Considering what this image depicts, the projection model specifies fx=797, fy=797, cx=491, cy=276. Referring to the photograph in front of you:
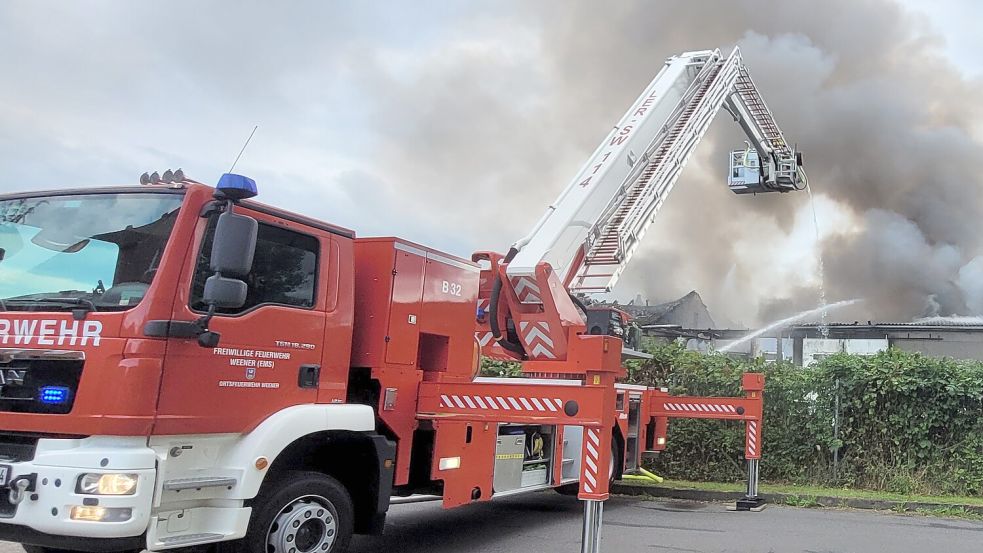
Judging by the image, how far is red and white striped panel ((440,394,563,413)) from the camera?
5898 millimetres

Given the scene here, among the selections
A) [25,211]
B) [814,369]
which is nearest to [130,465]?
[25,211]

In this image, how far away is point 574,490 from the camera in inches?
399

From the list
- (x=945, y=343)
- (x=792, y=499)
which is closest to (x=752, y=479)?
(x=792, y=499)

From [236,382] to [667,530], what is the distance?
5.28m

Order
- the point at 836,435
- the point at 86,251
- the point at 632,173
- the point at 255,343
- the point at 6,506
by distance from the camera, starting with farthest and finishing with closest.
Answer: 1. the point at 836,435
2. the point at 632,173
3. the point at 255,343
4. the point at 86,251
5. the point at 6,506

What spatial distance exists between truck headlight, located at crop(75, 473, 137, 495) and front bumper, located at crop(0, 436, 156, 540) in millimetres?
25

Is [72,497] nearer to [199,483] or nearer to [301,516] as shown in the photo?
[199,483]

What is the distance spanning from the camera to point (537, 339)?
27.8 ft

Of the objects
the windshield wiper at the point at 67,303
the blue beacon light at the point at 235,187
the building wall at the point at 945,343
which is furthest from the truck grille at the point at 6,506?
the building wall at the point at 945,343

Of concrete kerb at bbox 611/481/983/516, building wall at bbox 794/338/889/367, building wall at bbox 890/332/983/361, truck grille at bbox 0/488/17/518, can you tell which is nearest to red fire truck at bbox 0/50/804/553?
truck grille at bbox 0/488/17/518

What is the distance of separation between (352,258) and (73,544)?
2599mm

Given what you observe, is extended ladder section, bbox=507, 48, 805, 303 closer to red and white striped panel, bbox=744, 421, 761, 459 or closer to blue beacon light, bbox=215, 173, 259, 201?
red and white striped panel, bbox=744, 421, 761, 459

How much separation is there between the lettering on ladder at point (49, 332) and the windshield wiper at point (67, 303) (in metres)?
0.05

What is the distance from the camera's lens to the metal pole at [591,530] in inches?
217
